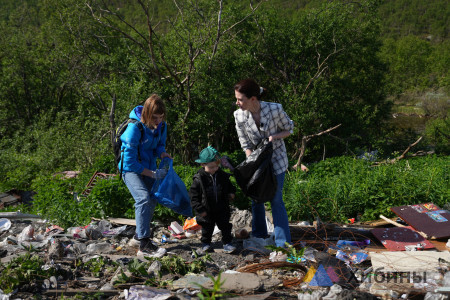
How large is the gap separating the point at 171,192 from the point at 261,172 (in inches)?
46.2

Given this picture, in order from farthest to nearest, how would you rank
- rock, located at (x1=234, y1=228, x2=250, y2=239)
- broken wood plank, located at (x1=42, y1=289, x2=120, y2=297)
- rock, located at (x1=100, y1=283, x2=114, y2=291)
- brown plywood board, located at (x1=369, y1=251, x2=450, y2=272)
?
rock, located at (x1=234, y1=228, x2=250, y2=239), brown plywood board, located at (x1=369, y1=251, x2=450, y2=272), rock, located at (x1=100, y1=283, x2=114, y2=291), broken wood plank, located at (x1=42, y1=289, x2=120, y2=297)

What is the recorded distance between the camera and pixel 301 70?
13773 millimetres

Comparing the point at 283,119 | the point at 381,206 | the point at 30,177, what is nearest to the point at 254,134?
the point at 283,119

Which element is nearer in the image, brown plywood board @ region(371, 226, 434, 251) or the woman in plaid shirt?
the woman in plaid shirt

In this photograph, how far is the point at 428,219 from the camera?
201 inches

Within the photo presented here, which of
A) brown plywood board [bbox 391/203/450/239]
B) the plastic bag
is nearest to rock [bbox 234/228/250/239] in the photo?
the plastic bag

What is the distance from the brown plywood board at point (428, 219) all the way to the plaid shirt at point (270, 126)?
194 centimetres

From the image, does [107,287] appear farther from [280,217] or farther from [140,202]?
[280,217]

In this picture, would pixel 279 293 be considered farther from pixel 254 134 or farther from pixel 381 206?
pixel 381 206

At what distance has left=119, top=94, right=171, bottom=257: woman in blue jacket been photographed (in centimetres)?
441

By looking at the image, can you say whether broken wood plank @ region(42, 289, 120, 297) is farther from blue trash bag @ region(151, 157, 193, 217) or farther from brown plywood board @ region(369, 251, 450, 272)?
brown plywood board @ region(369, 251, 450, 272)

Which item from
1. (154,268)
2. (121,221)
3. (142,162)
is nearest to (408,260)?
(154,268)

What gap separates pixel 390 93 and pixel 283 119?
13392 millimetres

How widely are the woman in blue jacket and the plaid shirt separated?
35.6 inches
